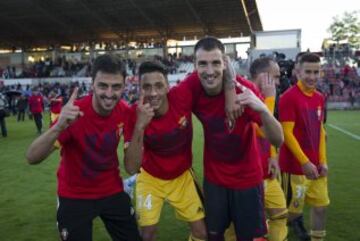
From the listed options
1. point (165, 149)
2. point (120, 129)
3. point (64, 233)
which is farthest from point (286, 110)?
point (64, 233)

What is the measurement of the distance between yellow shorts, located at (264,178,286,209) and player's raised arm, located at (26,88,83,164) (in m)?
2.20

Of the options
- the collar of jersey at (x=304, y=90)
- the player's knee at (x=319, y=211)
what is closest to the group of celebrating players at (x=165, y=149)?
the player's knee at (x=319, y=211)

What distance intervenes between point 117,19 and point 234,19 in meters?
11.7

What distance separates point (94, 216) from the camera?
4016mm

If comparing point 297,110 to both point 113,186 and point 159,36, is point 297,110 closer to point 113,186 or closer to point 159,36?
point 113,186

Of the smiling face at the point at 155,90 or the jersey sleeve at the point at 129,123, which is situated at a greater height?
the smiling face at the point at 155,90

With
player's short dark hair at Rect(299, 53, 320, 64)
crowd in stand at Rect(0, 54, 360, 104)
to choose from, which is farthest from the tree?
player's short dark hair at Rect(299, 53, 320, 64)

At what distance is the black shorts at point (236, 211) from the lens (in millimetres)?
3961

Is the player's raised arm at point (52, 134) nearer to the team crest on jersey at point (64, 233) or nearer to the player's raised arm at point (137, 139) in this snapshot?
the player's raised arm at point (137, 139)

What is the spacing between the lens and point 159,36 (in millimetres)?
51219

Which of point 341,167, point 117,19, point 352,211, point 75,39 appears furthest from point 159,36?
point 352,211

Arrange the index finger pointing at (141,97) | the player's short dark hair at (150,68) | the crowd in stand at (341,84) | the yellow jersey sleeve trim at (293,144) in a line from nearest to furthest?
the index finger pointing at (141,97) → the player's short dark hair at (150,68) → the yellow jersey sleeve trim at (293,144) → the crowd in stand at (341,84)

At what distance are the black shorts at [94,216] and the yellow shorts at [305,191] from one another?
6.49 feet

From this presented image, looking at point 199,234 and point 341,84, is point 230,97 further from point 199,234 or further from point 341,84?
point 341,84
